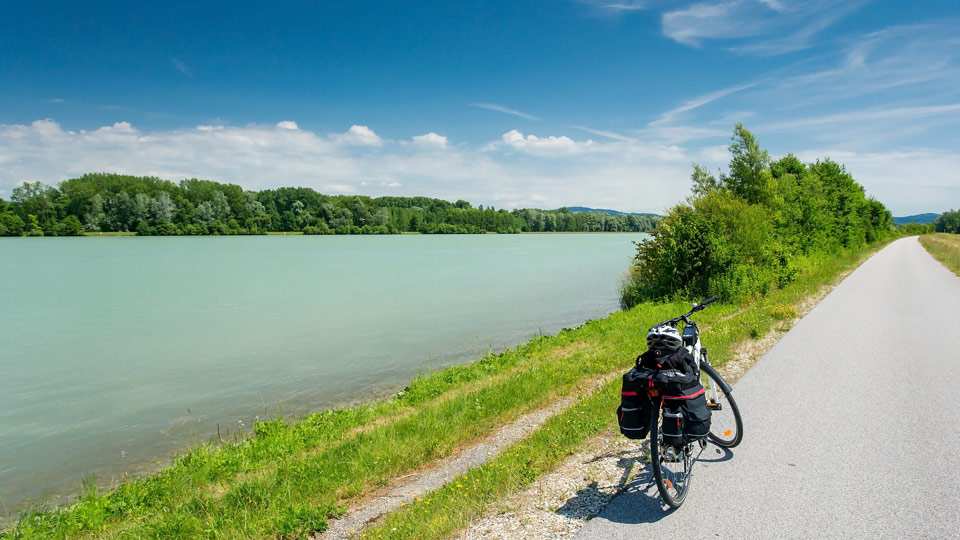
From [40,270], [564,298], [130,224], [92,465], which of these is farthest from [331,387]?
[130,224]

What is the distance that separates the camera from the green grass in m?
4.98

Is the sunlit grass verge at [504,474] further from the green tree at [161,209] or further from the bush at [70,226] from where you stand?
the bush at [70,226]

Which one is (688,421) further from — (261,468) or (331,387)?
(331,387)

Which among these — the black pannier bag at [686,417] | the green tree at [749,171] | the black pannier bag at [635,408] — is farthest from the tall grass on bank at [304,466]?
the green tree at [749,171]

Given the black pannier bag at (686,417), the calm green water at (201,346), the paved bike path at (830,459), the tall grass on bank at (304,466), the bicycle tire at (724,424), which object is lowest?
the calm green water at (201,346)

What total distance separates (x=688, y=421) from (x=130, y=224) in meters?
115

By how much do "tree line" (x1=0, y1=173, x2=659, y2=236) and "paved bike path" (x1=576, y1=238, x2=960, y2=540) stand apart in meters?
104

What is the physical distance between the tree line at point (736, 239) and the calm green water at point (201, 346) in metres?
3.60

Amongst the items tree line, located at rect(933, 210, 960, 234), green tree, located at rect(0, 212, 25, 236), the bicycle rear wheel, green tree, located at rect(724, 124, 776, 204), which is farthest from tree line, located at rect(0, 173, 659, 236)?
the bicycle rear wheel

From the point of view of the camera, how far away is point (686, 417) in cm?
408

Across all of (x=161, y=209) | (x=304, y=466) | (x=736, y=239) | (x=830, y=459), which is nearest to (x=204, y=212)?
(x=161, y=209)

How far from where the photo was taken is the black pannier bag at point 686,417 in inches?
160

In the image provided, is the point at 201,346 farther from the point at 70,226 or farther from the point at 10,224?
the point at 10,224

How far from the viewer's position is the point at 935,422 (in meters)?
6.07
